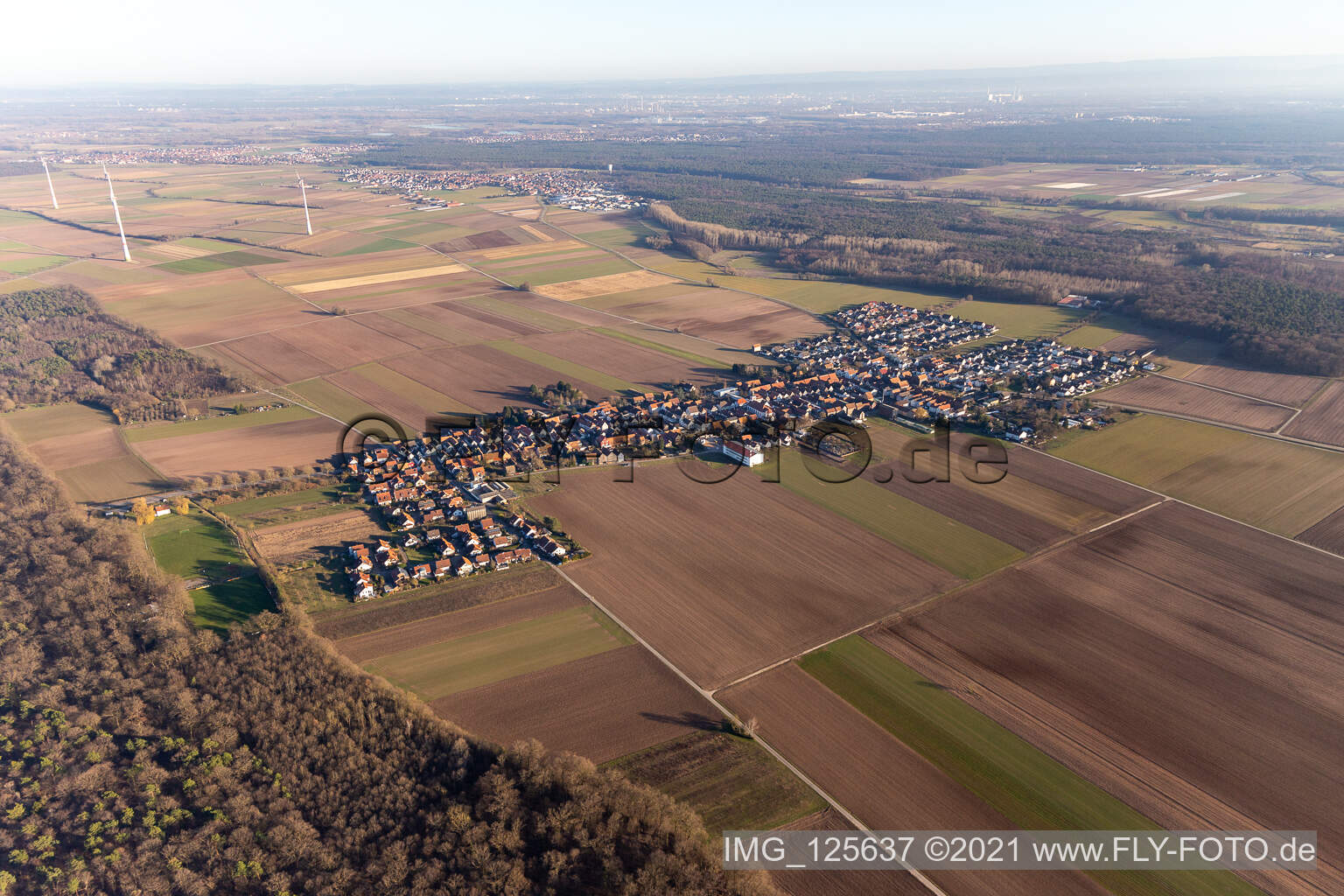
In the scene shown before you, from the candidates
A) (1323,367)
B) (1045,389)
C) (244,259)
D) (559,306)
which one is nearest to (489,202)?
(244,259)

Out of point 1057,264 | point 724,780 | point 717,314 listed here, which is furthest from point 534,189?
point 724,780

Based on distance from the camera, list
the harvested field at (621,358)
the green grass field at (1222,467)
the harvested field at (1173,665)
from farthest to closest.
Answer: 1. the harvested field at (621,358)
2. the green grass field at (1222,467)
3. the harvested field at (1173,665)

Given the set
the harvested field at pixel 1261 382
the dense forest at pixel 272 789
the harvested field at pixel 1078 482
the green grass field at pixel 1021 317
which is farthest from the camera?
the green grass field at pixel 1021 317

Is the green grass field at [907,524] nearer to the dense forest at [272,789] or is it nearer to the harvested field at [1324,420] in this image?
the dense forest at [272,789]

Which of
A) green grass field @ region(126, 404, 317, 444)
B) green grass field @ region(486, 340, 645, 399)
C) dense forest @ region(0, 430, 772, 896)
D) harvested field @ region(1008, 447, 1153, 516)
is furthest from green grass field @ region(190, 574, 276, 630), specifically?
harvested field @ region(1008, 447, 1153, 516)

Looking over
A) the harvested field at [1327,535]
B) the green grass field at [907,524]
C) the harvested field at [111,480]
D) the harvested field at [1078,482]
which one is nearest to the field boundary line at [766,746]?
the green grass field at [907,524]

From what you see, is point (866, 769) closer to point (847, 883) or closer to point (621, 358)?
point (847, 883)
